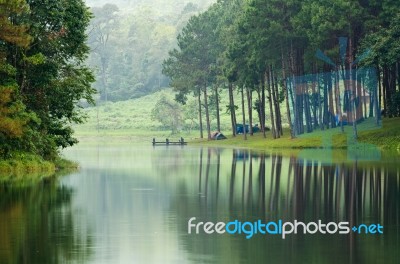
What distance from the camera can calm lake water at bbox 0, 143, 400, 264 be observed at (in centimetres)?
1969

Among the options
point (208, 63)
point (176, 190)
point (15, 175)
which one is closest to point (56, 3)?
point (15, 175)

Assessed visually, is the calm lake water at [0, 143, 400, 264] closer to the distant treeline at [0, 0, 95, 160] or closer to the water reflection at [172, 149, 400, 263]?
the water reflection at [172, 149, 400, 263]

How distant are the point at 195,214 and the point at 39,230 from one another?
5.67m

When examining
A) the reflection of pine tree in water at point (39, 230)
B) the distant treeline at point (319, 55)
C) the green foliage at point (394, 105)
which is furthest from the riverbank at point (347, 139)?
the reflection of pine tree in water at point (39, 230)

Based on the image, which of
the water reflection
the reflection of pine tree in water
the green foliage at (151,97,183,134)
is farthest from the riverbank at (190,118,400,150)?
the green foliage at (151,97,183,134)

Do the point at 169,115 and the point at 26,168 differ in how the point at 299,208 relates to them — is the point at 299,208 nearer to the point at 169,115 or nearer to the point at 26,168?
the point at 26,168

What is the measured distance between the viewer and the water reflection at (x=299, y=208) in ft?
64.3

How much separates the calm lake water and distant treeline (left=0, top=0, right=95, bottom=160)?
3.55m

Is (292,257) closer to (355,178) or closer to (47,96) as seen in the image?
(355,178)

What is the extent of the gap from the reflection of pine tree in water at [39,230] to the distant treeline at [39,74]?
12.4 meters

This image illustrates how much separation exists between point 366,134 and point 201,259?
224 feet

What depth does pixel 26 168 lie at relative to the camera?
5019cm

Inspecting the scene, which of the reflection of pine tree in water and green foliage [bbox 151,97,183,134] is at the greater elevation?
green foliage [bbox 151,97,183,134]

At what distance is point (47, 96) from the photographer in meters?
53.6
